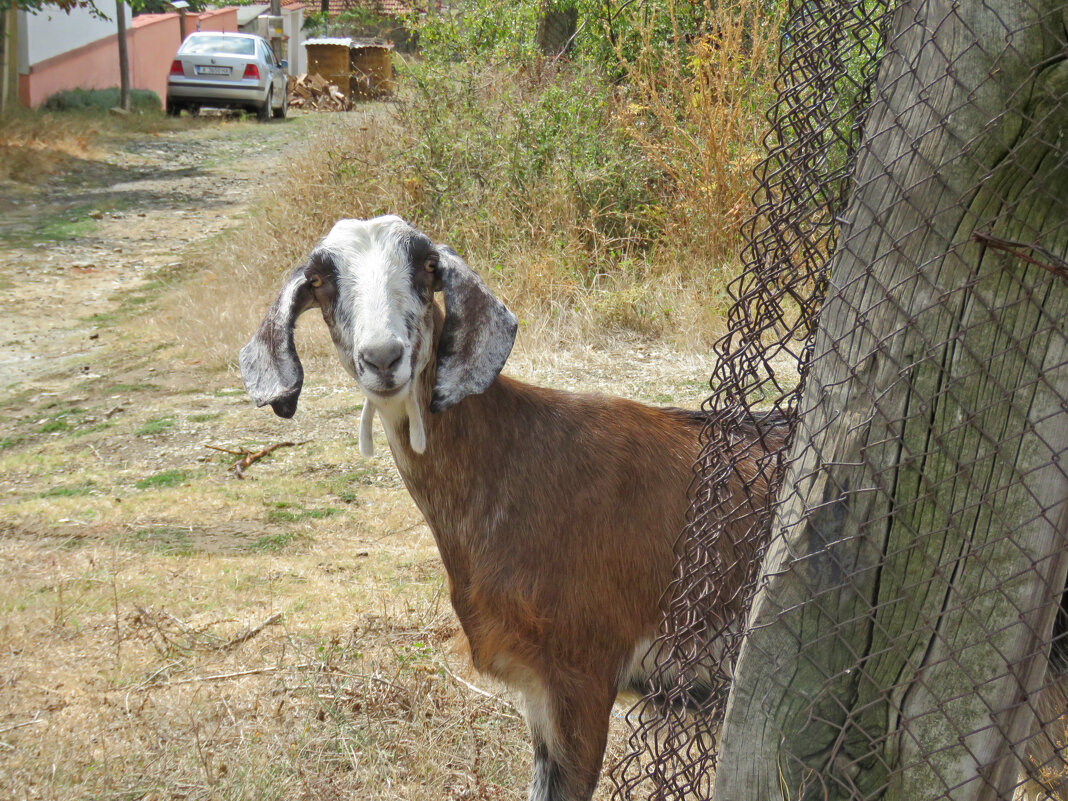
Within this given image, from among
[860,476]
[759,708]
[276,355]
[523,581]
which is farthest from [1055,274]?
[276,355]

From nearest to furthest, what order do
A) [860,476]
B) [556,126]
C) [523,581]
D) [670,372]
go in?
[860,476] → [523,581] → [670,372] → [556,126]

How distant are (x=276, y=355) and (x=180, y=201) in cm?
1249

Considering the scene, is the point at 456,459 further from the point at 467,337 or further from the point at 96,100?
the point at 96,100

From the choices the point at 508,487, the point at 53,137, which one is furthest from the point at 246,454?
the point at 53,137

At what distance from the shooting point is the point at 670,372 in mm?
6773

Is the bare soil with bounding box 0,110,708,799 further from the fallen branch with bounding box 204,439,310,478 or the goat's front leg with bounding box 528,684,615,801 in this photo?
the goat's front leg with bounding box 528,684,615,801

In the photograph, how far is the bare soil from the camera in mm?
3199

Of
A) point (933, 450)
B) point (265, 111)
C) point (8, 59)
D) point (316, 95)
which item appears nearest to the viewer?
point (933, 450)

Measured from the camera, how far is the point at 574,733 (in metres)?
2.86

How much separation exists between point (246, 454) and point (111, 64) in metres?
22.5

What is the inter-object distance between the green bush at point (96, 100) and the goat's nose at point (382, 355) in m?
21.2

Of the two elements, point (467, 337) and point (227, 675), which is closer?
point (467, 337)

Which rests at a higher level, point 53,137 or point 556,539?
point 556,539

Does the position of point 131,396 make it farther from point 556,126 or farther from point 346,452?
point 556,126
